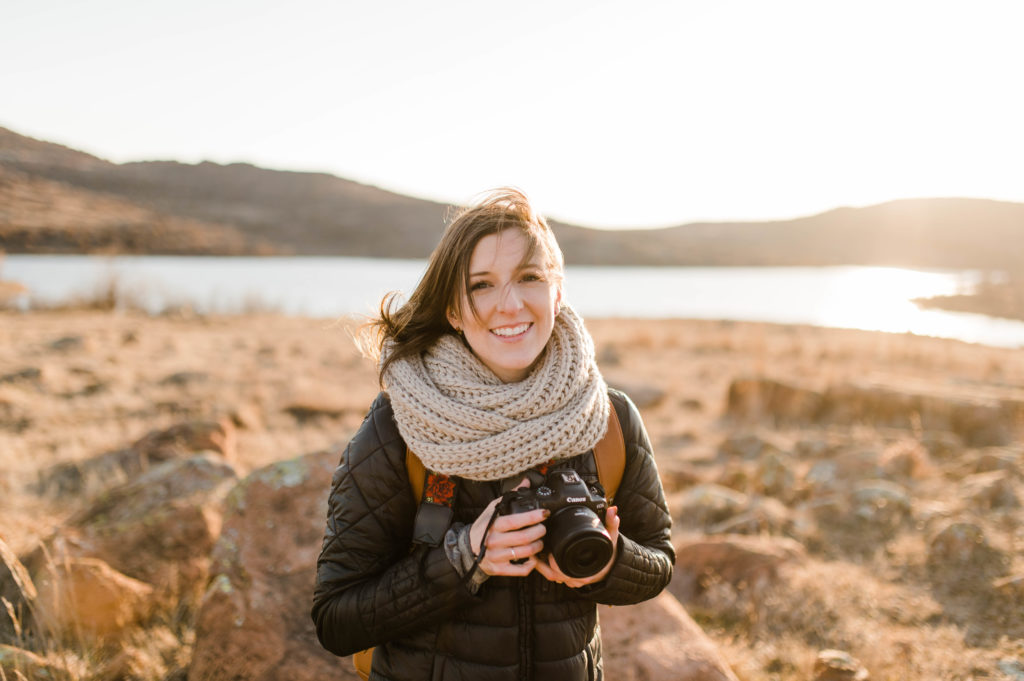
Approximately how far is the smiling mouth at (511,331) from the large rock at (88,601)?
7.24ft

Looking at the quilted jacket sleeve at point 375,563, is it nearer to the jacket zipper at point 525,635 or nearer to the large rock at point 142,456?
the jacket zipper at point 525,635

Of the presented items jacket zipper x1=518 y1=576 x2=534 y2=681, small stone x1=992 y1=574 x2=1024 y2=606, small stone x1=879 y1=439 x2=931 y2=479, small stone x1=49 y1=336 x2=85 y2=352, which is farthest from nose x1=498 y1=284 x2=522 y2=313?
small stone x1=49 y1=336 x2=85 y2=352

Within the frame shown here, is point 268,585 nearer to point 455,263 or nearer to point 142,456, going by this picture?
point 455,263

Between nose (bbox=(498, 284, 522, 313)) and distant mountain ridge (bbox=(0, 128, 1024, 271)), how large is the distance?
0.44 m

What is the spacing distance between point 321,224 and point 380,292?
115ft

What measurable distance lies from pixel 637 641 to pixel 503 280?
179cm

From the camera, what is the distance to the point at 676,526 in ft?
15.4

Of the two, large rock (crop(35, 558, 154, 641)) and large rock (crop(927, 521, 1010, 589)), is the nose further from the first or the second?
large rock (crop(927, 521, 1010, 589))

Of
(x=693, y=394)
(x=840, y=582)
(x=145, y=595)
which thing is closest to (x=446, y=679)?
(x=145, y=595)

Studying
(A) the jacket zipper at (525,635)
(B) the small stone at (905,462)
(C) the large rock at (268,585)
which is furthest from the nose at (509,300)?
Answer: (B) the small stone at (905,462)

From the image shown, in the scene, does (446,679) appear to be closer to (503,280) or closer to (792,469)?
(503,280)

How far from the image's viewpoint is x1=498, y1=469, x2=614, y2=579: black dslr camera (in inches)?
55.0

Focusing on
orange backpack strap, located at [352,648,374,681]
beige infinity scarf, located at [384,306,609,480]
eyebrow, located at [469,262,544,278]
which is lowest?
orange backpack strap, located at [352,648,374,681]

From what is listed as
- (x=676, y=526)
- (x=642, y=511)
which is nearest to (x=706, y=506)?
(x=676, y=526)
